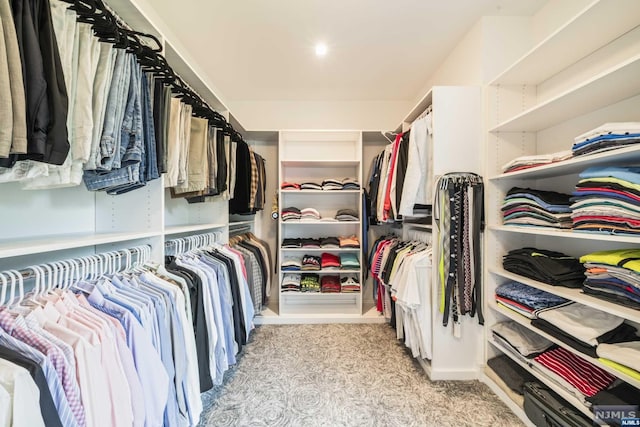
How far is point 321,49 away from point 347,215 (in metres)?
1.59

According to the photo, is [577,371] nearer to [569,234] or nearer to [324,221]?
[569,234]

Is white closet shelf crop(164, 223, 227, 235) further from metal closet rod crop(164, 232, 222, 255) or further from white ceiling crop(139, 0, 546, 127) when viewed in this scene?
white ceiling crop(139, 0, 546, 127)

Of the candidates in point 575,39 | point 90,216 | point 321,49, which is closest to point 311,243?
point 321,49

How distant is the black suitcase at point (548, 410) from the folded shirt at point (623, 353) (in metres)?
0.35

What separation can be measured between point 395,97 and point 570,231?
2.42 metres

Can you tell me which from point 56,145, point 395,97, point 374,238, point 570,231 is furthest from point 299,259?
point 56,145

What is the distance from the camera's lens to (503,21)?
188 cm

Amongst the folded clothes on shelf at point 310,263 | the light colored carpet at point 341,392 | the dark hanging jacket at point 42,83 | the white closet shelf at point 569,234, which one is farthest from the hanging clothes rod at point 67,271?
the white closet shelf at point 569,234

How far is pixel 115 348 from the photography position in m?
0.85

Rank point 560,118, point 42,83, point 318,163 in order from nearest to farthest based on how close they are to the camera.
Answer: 1. point 42,83
2. point 560,118
3. point 318,163

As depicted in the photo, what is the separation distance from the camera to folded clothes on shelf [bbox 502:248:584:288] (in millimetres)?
1396

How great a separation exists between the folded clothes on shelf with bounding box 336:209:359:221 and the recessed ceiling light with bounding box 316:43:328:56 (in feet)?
5.04

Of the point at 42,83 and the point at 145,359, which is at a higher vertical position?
the point at 42,83

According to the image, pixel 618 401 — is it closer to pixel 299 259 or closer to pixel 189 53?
pixel 299 259
